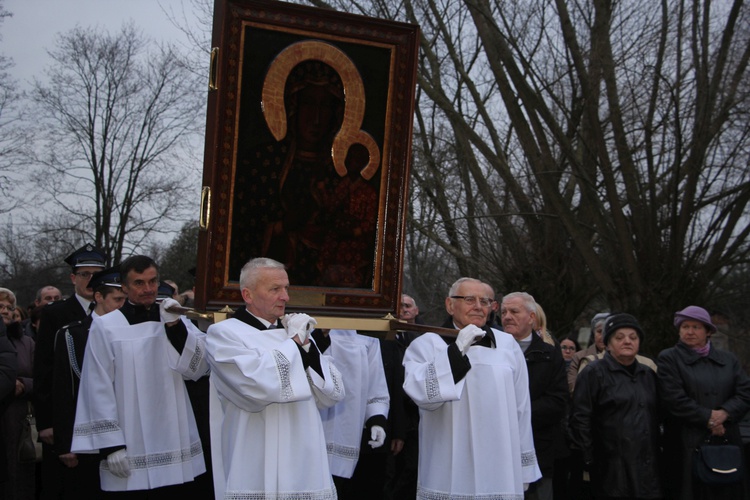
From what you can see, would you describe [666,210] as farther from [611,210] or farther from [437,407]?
[437,407]

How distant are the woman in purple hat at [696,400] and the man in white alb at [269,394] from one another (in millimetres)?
3496

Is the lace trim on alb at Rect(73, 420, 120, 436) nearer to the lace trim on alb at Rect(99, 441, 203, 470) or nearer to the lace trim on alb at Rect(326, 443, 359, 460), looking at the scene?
the lace trim on alb at Rect(99, 441, 203, 470)

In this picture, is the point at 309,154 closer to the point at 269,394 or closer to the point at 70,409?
the point at 269,394

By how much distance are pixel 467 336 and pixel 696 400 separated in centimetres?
291

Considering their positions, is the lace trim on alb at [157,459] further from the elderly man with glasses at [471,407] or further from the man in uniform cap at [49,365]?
the elderly man with glasses at [471,407]

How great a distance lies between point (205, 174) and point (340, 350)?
2.10 meters

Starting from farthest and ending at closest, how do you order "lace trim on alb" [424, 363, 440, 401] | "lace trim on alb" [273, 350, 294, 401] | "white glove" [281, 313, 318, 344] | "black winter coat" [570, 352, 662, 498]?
"black winter coat" [570, 352, 662, 498]
"lace trim on alb" [424, 363, 440, 401]
"white glove" [281, 313, 318, 344]
"lace trim on alb" [273, 350, 294, 401]

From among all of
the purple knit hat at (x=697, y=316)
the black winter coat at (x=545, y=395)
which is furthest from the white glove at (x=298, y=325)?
the purple knit hat at (x=697, y=316)

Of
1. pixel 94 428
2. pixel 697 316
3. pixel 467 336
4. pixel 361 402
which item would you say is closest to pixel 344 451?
pixel 361 402

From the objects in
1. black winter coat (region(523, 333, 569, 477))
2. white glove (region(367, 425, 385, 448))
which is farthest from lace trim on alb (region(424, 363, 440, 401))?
black winter coat (region(523, 333, 569, 477))

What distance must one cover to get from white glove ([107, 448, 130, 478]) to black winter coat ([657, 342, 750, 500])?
4.31 meters

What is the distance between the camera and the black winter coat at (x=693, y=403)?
789 cm

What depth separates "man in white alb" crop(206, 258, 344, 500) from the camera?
209 inches

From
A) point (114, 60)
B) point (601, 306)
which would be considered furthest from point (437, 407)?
point (114, 60)
